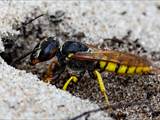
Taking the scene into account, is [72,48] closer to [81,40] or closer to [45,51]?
[45,51]

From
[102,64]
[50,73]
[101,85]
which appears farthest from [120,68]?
[50,73]

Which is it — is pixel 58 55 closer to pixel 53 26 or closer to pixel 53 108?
pixel 53 26

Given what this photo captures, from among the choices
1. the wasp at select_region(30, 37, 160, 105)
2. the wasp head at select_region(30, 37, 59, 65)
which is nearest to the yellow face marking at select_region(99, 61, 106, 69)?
the wasp at select_region(30, 37, 160, 105)

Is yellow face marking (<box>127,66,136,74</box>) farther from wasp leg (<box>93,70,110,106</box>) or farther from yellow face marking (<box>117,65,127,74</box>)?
wasp leg (<box>93,70,110,106</box>)

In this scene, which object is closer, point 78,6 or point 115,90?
point 115,90

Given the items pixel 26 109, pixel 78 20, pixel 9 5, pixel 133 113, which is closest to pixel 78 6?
pixel 78 20

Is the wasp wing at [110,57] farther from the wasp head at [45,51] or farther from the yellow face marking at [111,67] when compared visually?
the wasp head at [45,51]

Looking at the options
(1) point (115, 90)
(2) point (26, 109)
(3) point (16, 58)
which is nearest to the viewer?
(2) point (26, 109)

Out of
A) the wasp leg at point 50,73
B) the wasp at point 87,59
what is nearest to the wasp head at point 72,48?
the wasp at point 87,59
